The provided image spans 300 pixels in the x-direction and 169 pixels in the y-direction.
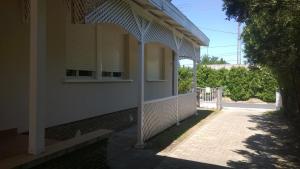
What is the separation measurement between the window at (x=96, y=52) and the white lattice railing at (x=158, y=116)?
2.18m

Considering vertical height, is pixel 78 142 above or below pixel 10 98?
below

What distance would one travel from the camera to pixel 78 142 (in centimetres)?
526

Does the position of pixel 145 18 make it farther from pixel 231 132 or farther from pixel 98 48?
pixel 231 132

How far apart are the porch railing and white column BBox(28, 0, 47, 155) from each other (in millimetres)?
5011

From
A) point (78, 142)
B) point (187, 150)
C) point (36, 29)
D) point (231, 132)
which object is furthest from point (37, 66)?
point (231, 132)

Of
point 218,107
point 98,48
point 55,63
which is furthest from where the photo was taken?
point 218,107

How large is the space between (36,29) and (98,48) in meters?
6.98

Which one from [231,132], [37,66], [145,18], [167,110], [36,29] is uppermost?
[145,18]

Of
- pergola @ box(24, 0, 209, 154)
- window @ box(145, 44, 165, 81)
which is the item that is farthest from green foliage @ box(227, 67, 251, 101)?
pergola @ box(24, 0, 209, 154)

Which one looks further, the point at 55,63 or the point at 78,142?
the point at 55,63

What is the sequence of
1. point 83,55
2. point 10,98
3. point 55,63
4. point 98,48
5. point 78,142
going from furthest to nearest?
point 98,48 → point 83,55 → point 55,63 → point 10,98 → point 78,142

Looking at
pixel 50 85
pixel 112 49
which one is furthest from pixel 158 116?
pixel 50 85

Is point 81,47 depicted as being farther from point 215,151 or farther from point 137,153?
point 215,151

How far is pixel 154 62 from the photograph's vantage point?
1748 centimetres
